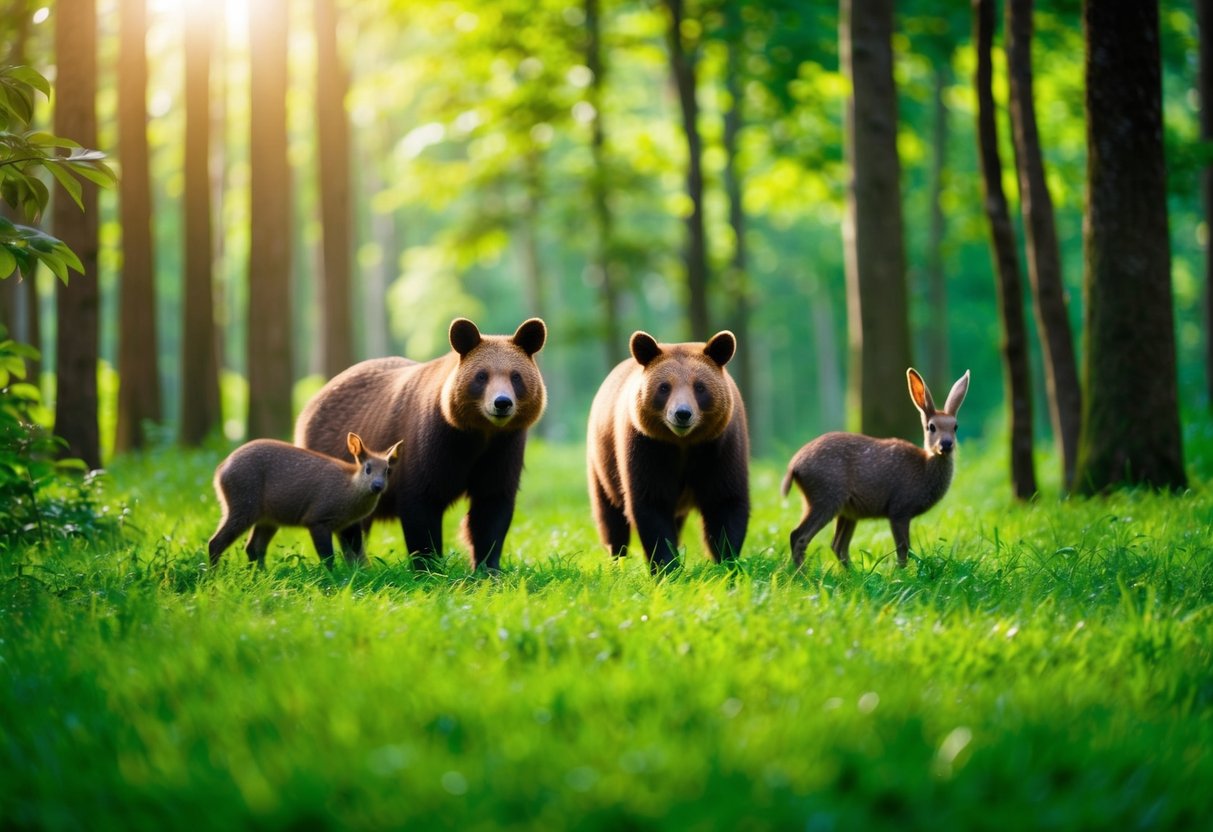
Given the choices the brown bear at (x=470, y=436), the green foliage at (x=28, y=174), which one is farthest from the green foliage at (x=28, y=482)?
the brown bear at (x=470, y=436)

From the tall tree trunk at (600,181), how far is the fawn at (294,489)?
13.8m

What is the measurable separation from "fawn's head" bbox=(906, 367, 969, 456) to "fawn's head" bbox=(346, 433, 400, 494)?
130 inches

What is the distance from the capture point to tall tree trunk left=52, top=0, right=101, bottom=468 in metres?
11.0

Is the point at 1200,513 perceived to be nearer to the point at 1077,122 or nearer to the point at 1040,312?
the point at 1040,312

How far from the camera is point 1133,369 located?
947 centimetres

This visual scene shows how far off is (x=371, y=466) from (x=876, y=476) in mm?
3159

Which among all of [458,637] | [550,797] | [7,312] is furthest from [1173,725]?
[7,312]

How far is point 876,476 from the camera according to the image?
24.8 feet

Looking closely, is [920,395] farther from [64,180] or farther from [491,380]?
[64,180]

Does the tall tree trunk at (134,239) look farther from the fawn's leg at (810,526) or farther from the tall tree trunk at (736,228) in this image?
the fawn's leg at (810,526)

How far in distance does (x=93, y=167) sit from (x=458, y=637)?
10.3ft

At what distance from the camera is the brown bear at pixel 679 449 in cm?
725

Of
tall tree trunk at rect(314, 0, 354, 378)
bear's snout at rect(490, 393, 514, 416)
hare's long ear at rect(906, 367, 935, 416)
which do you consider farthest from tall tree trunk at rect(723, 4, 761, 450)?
bear's snout at rect(490, 393, 514, 416)

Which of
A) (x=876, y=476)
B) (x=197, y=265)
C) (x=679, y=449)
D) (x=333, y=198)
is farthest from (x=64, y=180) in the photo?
(x=333, y=198)
